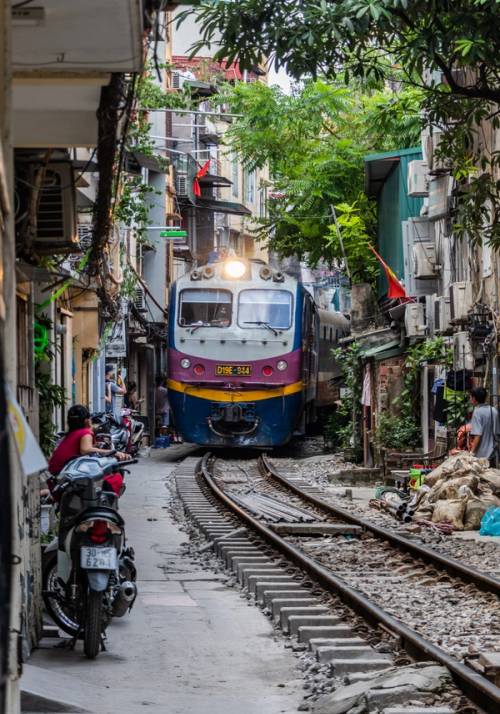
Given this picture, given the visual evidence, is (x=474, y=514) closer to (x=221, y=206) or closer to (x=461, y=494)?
(x=461, y=494)

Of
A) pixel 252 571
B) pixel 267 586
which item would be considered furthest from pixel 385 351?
pixel 267 586

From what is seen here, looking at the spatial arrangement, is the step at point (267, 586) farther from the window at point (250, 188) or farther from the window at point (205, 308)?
the window at point (250, 188)

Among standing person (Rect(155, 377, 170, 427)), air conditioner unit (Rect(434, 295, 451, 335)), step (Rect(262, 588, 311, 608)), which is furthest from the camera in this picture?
standing person (Rect(155, 377, 170, 427))

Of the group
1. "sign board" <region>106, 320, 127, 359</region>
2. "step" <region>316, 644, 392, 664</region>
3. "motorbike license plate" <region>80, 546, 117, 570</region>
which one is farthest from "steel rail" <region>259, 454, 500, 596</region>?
"sign board" <region>106, 320, 127, 359</region>

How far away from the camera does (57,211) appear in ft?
36.0

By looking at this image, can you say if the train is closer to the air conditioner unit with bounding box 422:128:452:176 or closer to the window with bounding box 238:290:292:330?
the window with bounding box 238:290:292:330

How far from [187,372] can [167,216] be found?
2053 cm

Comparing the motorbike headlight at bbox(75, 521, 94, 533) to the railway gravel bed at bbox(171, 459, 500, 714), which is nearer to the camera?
the railway gravel bed at bbox(171, 459, 500, 714)

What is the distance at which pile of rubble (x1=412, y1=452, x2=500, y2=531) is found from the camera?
15859mm

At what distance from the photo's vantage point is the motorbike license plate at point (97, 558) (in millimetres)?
8227

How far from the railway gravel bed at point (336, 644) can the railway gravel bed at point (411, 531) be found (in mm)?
766

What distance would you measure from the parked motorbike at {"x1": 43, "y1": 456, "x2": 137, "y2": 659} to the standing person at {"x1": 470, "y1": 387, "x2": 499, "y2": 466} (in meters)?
8.30

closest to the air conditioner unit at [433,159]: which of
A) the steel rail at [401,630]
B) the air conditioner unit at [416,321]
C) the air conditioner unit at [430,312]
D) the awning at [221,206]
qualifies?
the air conditioner unit at [430,312]

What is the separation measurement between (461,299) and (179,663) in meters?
14.6
